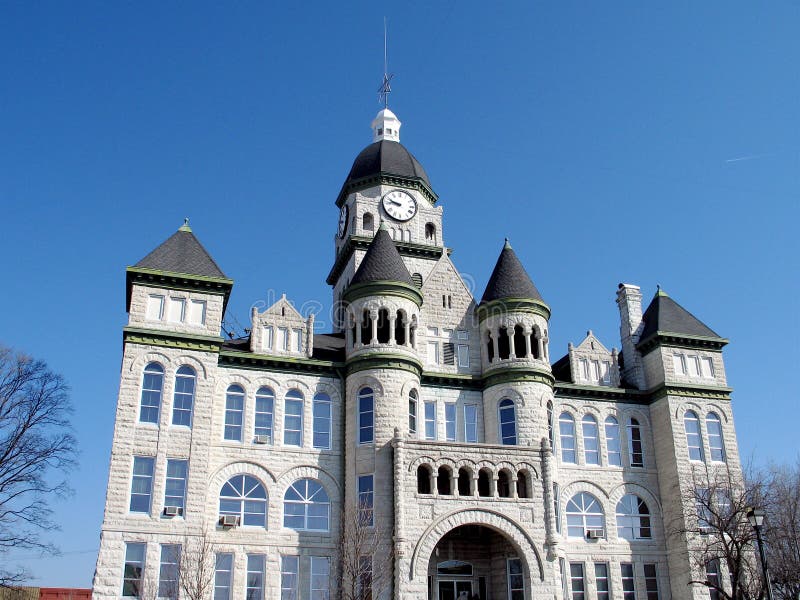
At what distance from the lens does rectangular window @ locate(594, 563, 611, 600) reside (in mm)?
39631

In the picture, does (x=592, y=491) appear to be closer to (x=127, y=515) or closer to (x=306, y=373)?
(x=306, y=373)

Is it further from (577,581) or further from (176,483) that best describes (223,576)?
(577,581)

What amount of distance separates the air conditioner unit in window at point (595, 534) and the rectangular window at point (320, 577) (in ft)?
42.1

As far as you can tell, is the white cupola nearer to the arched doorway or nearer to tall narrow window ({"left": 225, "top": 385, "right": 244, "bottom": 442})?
tall narrow window ({"left": 225, "top": 385, "right": 244, "bottom": 442})

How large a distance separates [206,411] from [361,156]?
2468cm

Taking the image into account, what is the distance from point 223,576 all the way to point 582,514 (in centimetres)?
1733

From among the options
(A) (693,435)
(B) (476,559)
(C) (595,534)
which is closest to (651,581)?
(C) (595,534)

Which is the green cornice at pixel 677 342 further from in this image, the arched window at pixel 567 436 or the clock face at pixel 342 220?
the clock face at pixel 342 220

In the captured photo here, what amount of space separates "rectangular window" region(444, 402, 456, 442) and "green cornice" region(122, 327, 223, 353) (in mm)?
11423

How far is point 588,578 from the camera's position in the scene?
129 feet

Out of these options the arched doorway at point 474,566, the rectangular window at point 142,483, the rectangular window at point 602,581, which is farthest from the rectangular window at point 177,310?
the rectangular window at point 602,581

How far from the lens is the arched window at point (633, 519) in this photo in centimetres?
4122

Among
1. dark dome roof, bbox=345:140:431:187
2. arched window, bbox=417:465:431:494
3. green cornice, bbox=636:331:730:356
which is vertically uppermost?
dark dome roof, bbox=345:140:431:187

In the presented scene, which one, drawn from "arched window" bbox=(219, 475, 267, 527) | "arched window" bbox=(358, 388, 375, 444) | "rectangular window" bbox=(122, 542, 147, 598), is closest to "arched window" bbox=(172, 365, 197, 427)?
"arched window" bbox=(219, 475, 267, 527)
